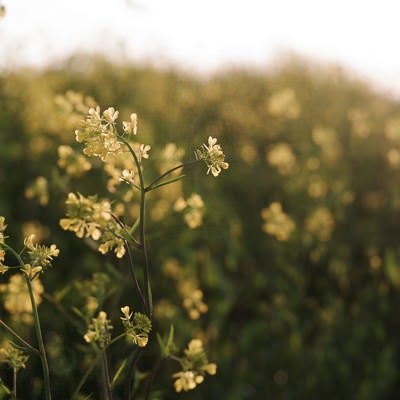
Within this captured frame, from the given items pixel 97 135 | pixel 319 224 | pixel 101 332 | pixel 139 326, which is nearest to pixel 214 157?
pixel 97 135

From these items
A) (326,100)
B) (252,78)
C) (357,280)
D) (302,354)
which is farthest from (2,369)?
(252,78)

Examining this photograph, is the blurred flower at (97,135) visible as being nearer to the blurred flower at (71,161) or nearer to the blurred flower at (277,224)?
the blurred flower at (71,161)

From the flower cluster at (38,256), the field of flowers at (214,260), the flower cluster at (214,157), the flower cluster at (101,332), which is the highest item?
the flower cluster at (214,157)

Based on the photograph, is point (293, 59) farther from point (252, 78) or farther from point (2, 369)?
point (2, 369)

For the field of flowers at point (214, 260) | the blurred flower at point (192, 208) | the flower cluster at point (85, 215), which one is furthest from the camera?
the field of flowers at point (214, 260)

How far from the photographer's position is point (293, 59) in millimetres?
7961

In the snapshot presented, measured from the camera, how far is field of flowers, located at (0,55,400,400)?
2148 millimetres

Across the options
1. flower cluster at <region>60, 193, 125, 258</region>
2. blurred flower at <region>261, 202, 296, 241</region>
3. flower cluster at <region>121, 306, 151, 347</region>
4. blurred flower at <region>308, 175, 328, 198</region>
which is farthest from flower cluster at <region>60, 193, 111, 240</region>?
blurred flower at <region>308, 175, 328, 198</region>

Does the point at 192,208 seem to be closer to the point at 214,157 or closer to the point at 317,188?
the point at 214,157

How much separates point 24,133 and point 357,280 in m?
2.85

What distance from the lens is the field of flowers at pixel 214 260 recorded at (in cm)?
215

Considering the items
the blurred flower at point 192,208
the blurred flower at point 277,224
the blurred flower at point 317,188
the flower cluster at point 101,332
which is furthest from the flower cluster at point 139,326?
the blurred flower at point 317,188

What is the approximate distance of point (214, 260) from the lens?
11.4 ft

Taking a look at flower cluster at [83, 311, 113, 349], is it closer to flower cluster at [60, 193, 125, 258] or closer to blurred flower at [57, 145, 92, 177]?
flower cluster at [60, 193, 125, 258]
